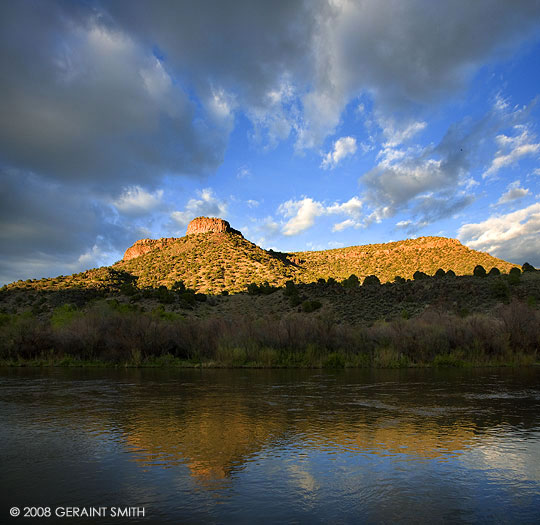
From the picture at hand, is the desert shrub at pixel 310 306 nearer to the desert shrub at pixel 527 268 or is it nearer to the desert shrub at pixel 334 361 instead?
the desert shrub at pixel 334 361

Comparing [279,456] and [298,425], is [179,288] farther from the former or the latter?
[279,456]

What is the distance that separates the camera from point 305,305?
46.7m

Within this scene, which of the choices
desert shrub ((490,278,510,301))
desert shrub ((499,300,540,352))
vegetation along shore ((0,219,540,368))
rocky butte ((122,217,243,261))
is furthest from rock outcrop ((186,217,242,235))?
desert shrub ((499,300,540,352))

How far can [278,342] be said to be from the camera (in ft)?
86.7

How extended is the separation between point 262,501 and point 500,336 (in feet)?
81.3

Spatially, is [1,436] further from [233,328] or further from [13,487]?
[233,328]

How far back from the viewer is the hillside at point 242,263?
78.1 m

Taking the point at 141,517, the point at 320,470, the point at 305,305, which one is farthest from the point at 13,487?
the point at 305,305

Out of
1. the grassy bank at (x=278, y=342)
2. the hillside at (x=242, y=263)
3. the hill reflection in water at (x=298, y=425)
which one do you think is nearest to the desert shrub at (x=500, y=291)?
the grassy bank at (x=278, y=342)

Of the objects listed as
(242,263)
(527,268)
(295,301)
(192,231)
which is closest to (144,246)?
(192,231)

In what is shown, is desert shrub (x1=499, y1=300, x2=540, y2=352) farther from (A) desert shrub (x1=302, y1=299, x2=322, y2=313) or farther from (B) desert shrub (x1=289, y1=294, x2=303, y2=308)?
(B) desert shrub (x1=289, y1=294, x2=303, y2=308)

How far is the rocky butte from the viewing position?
108 m

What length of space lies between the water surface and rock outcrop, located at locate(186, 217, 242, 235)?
3929 inches

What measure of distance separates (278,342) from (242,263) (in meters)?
61.1
